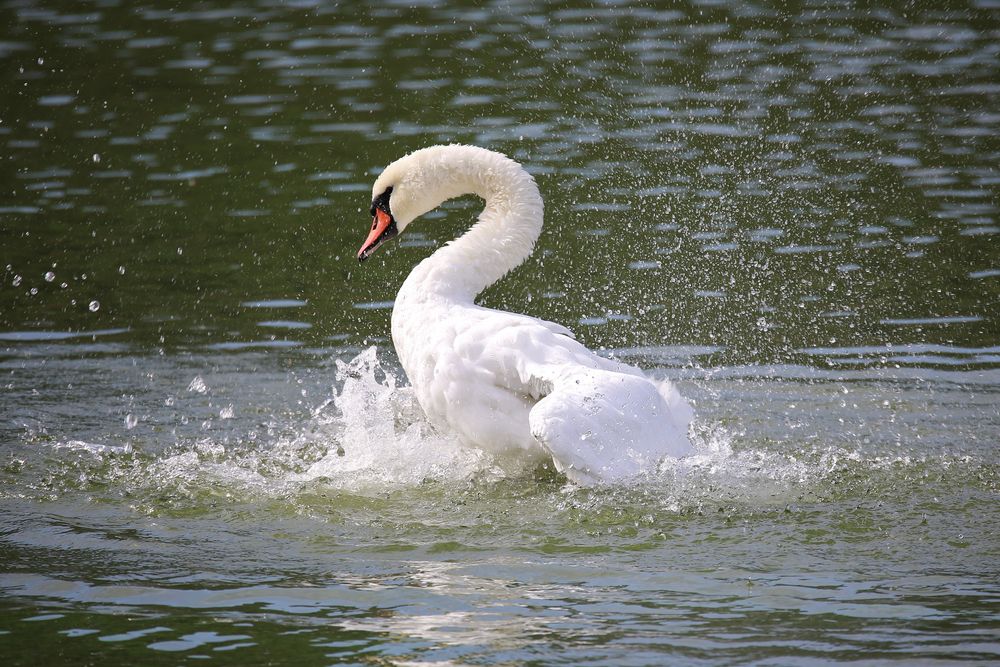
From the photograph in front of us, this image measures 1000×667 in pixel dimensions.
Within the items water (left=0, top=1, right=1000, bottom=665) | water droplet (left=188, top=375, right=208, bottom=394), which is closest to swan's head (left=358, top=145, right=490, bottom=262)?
water (left=0, top=1, right=1000, bottom=665)

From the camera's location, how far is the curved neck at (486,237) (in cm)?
788

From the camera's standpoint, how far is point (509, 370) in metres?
7.26

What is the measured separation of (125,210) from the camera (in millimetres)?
13625

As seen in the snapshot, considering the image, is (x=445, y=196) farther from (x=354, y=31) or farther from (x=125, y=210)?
(x=354, y=31)

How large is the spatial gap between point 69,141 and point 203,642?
11.1 metres

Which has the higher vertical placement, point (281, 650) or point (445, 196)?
point (445, 196)

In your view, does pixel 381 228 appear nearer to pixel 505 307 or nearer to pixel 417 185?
pixel 417 185

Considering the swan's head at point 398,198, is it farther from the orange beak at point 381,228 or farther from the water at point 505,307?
the water at point 505,307

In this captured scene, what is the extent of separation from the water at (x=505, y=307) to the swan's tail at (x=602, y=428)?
0.14m

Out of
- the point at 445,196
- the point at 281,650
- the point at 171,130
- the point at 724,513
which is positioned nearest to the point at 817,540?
the point at 724,513

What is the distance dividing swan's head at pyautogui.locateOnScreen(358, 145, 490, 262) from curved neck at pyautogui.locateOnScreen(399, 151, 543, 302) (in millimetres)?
11

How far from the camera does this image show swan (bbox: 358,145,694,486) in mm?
6867

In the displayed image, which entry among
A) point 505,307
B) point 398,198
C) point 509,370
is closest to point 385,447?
point 509,370

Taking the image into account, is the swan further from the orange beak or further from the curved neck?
the orange beak
